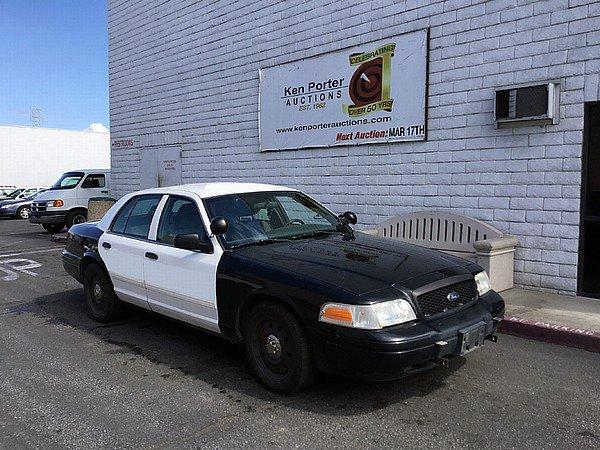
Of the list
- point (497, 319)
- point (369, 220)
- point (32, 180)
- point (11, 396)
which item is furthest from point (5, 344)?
point (32, 180)

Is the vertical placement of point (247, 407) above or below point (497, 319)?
below

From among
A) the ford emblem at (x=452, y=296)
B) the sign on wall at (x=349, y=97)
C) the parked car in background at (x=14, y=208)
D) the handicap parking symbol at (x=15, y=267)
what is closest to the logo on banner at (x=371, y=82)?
the sign on wall at (x=349, y=97)

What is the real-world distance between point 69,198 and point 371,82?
34.1ft

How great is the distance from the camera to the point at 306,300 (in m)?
3.63

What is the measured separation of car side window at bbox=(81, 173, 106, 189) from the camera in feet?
51.9

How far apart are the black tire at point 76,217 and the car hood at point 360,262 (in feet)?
41.3

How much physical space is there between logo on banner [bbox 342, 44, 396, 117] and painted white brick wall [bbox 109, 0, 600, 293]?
32 centimetres

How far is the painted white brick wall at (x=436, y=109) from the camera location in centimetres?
661

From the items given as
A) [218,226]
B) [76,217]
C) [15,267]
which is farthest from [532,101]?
[76,217]

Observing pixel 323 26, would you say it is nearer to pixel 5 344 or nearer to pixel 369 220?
pixel 369 220

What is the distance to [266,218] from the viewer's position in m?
4.87

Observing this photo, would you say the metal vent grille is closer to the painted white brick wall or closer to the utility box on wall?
the painted white brick wall

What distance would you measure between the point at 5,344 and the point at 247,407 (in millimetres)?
3024

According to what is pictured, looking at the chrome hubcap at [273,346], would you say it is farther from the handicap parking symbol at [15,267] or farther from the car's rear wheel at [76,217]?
the car's rear wheel at [76,217]
